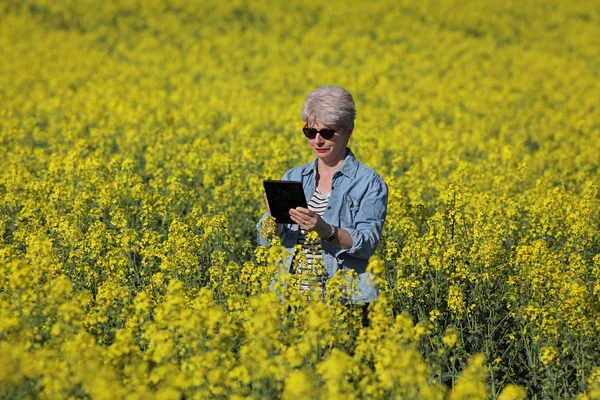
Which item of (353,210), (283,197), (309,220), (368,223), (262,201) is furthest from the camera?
(262,201)

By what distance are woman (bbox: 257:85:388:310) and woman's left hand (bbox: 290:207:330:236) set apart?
168 millimetres

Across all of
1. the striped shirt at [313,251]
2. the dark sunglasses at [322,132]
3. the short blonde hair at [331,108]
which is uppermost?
the short blonde hair at [331,108]

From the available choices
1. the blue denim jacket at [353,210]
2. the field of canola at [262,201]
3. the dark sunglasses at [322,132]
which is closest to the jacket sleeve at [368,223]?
the blue denim jacket at [353,210]

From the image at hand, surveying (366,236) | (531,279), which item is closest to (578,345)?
(531,279)

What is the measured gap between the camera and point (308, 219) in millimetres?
4559

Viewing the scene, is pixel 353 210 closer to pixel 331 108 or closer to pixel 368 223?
pixel 368 223

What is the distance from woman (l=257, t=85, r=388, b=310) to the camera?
4.83 m

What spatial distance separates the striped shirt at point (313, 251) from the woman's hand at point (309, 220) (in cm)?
21

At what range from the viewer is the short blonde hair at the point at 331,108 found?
4.90 meters

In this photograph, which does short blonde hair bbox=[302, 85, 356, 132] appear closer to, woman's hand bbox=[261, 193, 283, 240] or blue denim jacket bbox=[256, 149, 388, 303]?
blue denim jacket bbox=[256, 149, 388, 303]

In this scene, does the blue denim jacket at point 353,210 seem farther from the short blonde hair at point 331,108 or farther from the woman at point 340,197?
the short blonde hair at point 331,108

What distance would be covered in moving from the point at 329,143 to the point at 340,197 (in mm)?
329

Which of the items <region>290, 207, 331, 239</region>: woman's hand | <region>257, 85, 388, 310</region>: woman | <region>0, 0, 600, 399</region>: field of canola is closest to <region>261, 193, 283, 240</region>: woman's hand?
<region>257, 85, 388, 310</region>: woman

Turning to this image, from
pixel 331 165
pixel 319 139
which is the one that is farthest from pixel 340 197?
pixel 319 139
